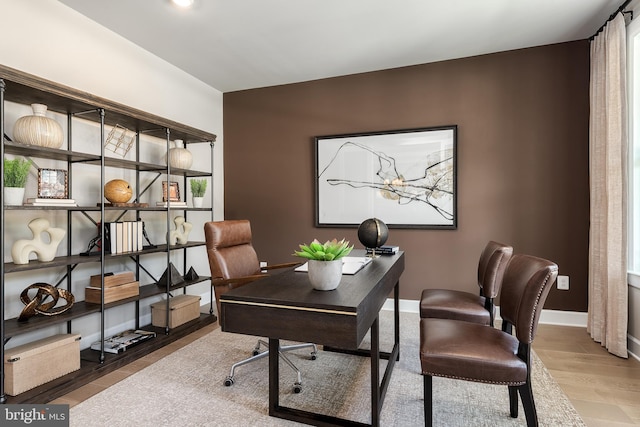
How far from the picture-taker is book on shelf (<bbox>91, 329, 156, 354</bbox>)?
257 centimetres

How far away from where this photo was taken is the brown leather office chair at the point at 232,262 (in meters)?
2.20

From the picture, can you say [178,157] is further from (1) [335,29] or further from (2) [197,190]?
(1) [335,29]

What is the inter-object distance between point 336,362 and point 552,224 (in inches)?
96.9

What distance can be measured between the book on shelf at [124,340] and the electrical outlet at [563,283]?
3728 millimetres

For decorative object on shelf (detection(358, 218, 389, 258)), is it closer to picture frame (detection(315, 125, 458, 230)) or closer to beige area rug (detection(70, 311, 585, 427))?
beige area rug (detection(70, 311, 585, 427))

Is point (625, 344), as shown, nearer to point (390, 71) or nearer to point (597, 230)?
point (597, 230)

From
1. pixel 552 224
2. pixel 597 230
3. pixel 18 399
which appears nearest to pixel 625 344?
pixel 597 230

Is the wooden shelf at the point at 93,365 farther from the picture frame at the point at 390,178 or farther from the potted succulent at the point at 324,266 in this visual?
the picture frame at the point at 390,178

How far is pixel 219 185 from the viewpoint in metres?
4.38

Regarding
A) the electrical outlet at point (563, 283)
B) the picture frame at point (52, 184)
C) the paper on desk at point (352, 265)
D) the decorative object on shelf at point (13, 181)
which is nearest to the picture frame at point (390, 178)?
the electrical outlet at point (563, 283)

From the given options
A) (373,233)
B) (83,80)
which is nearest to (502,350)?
(373,233)

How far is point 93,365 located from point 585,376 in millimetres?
3315

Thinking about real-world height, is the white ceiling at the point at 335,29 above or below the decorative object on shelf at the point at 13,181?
above

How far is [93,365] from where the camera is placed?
2.33 metres
